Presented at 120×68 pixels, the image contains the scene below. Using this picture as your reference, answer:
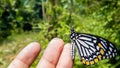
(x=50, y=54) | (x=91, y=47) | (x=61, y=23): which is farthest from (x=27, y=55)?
(x=61, y=23)

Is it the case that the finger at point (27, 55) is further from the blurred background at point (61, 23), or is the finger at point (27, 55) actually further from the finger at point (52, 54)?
the blurred background at point (61, 23)

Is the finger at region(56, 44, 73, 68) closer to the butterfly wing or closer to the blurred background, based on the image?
the butterfly wing

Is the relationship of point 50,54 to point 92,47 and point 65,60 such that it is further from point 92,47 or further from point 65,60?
point 92,47

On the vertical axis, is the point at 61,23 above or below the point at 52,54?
below

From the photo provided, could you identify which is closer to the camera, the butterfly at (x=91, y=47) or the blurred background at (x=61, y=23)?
the butterfly at (x=91, y=47)

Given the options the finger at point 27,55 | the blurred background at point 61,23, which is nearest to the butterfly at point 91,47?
the finger at point 27,55

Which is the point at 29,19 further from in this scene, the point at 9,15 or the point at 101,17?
the point at 101,17

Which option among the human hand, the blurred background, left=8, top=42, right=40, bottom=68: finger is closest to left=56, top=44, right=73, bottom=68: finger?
the human hand
